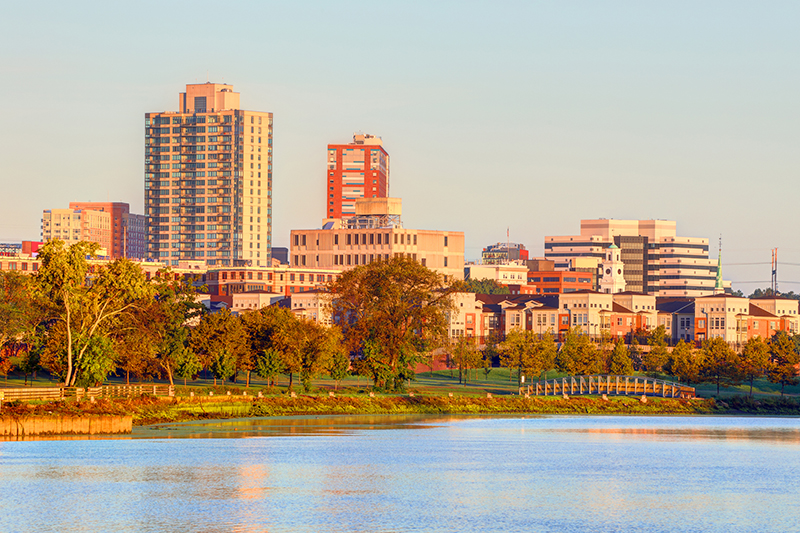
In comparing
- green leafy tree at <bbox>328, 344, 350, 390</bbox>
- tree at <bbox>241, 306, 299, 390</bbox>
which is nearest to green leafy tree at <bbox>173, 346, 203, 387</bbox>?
tree at <bbox>241, 306, 299, 390</bbox>

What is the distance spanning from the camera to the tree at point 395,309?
146625 mm

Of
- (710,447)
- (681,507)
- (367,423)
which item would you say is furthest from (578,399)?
(681,507)

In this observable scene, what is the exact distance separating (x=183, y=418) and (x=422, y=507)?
52.9 meters

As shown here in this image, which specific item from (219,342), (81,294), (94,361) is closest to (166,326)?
(219,342)

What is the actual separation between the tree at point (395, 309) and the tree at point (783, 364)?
56791mm

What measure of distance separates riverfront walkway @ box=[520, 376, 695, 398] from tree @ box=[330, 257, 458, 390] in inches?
759

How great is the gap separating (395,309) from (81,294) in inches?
1982

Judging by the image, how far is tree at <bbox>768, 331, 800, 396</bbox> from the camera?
174875mm

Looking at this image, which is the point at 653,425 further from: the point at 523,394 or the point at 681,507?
the point at 681,507

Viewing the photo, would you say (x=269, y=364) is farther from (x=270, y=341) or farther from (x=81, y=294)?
(x=81, y=294)

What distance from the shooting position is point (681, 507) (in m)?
59.7

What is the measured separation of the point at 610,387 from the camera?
172m

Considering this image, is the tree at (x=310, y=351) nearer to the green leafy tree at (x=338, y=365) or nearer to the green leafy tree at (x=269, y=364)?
the green leafy tree at (x=338, y=365)

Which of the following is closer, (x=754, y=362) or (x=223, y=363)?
(x=223, y=363)
